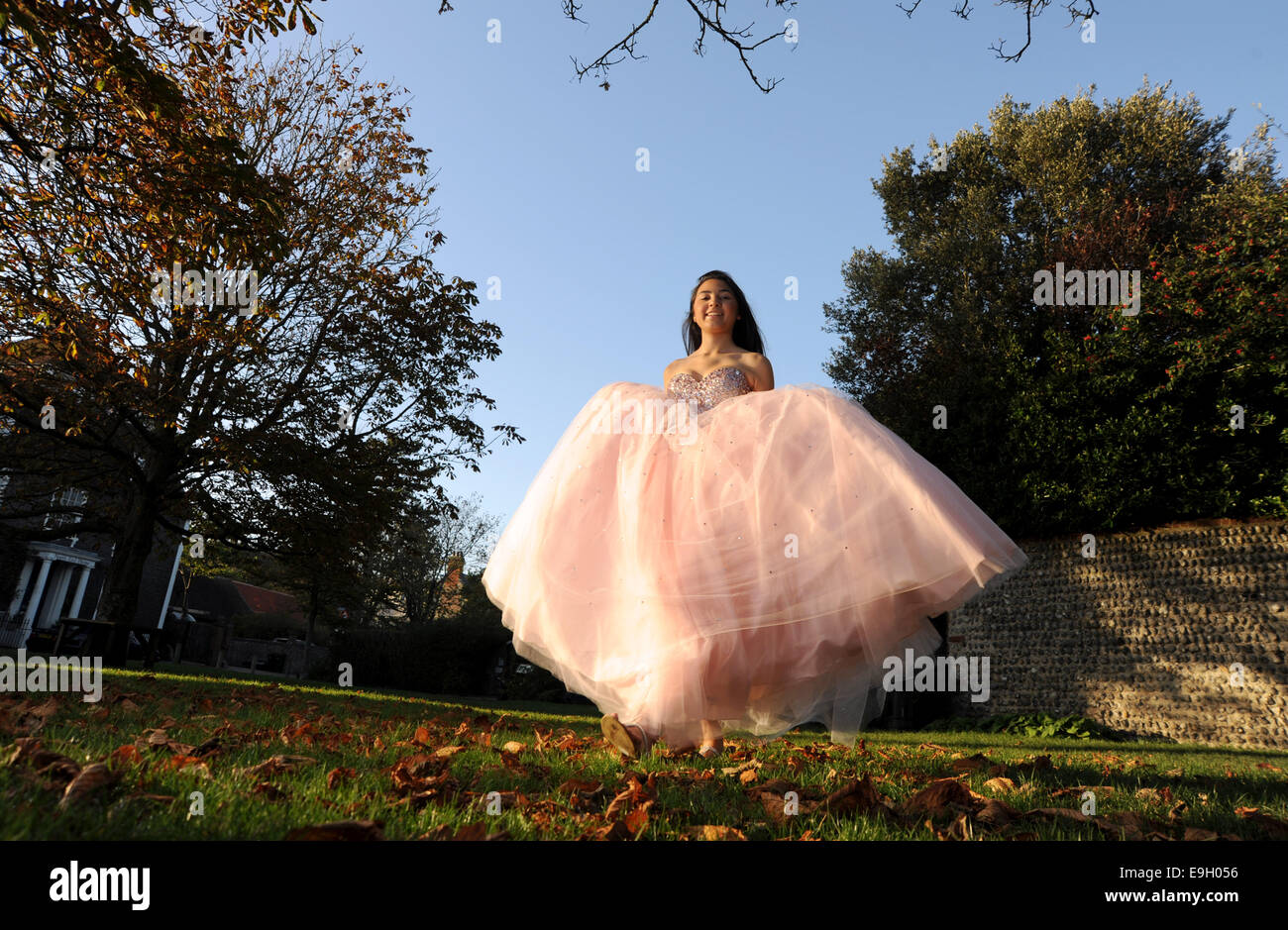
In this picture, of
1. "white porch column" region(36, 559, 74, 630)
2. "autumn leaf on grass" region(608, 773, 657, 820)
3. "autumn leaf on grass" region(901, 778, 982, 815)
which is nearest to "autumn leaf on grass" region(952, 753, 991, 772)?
"autumn leaf on grass" region(901, 778, 982, 815)

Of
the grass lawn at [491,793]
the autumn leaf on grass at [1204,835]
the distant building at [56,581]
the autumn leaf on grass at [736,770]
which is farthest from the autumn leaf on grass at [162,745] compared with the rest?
the distant building at [56,581]

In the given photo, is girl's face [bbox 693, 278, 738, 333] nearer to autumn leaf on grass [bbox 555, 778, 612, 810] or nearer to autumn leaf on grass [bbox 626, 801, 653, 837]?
autumn leaf on grass [bbox 555, 778, 612, 810]

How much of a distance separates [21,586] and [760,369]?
1562 inches

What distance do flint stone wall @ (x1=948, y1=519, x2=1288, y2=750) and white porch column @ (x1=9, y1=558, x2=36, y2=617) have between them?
37.4m

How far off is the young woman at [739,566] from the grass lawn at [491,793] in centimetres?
39

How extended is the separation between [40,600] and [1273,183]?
48.4m

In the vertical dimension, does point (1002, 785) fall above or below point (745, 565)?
below

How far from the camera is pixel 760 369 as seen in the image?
5.41 metres

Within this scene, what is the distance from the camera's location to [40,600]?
35.2m

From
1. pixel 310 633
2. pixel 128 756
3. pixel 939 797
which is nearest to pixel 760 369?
pixel 939 797

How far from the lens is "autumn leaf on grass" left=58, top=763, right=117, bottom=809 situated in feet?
6.35

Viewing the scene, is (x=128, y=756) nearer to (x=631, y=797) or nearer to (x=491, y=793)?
(x=491, y=793)

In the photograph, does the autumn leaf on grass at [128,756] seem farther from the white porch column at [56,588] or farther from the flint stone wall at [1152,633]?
the white porch column at [56,588]
